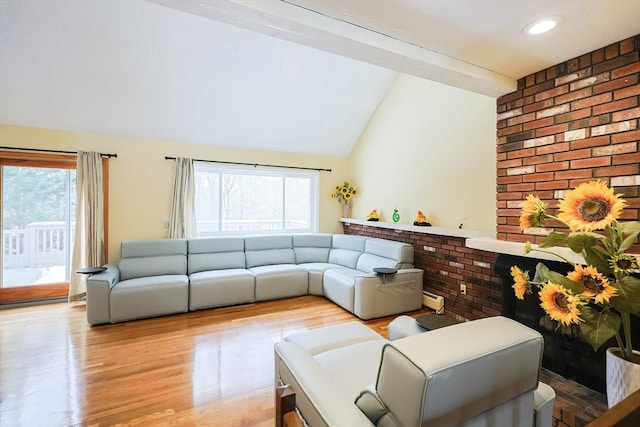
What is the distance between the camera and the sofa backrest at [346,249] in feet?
15.1

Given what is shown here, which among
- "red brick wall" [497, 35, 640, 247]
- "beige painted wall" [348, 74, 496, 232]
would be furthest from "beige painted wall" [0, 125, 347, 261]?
"red brick wall" [497, 35, 640, 247]

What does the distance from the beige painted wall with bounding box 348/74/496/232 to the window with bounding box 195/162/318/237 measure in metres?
1.16

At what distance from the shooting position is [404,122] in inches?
172

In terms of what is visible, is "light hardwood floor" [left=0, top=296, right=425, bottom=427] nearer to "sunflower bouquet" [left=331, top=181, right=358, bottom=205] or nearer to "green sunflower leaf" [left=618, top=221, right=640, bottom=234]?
"green sunflower leaf" [left=618, top=221, right=640, bottom=234]

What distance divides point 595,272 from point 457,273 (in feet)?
7.79

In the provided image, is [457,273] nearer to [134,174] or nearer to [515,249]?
[515,249]

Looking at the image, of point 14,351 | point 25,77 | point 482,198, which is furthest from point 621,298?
point 25,77

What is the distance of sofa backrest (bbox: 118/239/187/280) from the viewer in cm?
385

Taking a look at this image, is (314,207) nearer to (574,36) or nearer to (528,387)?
(574,36)

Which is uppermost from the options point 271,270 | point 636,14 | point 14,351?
point 636,14

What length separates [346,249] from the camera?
490cm

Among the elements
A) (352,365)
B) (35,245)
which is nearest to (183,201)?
(35,245)

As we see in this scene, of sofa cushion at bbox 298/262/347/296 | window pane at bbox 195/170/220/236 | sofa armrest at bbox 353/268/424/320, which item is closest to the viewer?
sofa armrest at bbox 353/268/424/320

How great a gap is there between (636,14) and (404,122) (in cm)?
283
